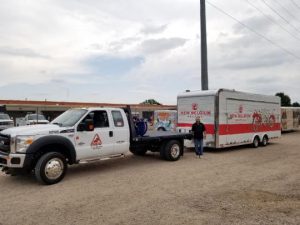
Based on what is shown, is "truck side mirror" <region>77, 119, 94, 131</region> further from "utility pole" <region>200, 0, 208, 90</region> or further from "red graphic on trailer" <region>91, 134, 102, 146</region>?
"utility pole" <region>200, 0, 208, 90</region>

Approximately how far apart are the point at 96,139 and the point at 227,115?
26.4 ft

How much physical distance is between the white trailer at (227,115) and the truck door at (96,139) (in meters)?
6.59

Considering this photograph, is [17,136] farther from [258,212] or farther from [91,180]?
[258,212]

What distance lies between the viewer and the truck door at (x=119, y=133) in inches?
447

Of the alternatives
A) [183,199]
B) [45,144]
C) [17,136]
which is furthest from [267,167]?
[17,136]

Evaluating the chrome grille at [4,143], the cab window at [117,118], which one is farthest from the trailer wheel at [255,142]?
the chrome grille at [4,143]

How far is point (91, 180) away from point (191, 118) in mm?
8479

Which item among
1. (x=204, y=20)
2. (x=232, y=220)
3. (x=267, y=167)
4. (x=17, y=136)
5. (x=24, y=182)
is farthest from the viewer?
(x=204, y=20)

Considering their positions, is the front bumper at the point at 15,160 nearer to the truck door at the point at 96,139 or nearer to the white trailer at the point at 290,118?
the truck door at the point at 96,139

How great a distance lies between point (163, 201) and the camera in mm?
7590

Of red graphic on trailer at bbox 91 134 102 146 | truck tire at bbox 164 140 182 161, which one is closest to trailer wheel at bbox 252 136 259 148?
truck tire at bbox 164 140 182 161

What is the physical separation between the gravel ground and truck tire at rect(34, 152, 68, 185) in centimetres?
25

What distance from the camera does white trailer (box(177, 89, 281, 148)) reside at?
16.2 m

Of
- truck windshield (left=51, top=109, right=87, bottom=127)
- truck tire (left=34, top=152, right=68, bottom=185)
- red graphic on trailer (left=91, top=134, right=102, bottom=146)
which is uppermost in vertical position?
truck windshield (left=51, top=109, right=87, bottom=127)
